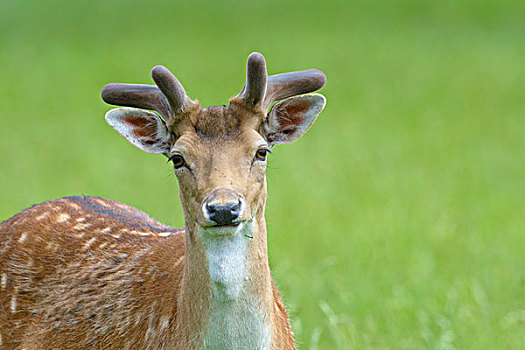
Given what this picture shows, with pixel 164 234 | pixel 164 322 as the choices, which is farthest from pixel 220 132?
pixel 164 234

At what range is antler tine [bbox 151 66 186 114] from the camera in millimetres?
4551

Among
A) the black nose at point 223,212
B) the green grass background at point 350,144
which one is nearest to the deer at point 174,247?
the black nose at point 223,212

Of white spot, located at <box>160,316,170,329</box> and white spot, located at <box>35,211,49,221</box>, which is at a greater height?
white spot, located at <box>35,211,49,221</box>

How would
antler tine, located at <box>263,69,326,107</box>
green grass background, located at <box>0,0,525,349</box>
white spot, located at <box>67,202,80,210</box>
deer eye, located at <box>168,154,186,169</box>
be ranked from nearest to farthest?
1. deer eye, located at <box>168,154,186,169</box>
2. antler tine, located at <box>263,69,326,107</box>
3. white spot, located at <box>67,202,80,210</box>
4. green grass background, located at <box>0,0,525,349</box>

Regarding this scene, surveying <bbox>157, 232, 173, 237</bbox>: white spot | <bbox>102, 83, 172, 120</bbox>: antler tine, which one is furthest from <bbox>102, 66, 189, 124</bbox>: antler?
<bbox>157, 232, 173, 237</bbox>: white spot

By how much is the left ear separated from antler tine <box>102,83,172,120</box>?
0.56m

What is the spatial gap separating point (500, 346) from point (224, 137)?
11.5ft

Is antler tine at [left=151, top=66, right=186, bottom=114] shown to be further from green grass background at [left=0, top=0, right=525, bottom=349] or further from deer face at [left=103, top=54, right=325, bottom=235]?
green grass background at [left=0, top=0, right=525, bottom=349]

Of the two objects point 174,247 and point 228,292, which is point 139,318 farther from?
point 228,292

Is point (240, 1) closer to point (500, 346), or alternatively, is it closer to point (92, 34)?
point (92, 34)

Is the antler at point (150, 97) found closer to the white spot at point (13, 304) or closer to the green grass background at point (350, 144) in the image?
the white spot at point (13, 304)

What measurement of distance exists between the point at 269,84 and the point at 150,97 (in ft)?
2.09

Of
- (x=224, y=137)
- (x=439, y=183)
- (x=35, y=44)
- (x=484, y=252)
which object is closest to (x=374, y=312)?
(x=484, y=252)

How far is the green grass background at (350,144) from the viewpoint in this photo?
26.4 ft
